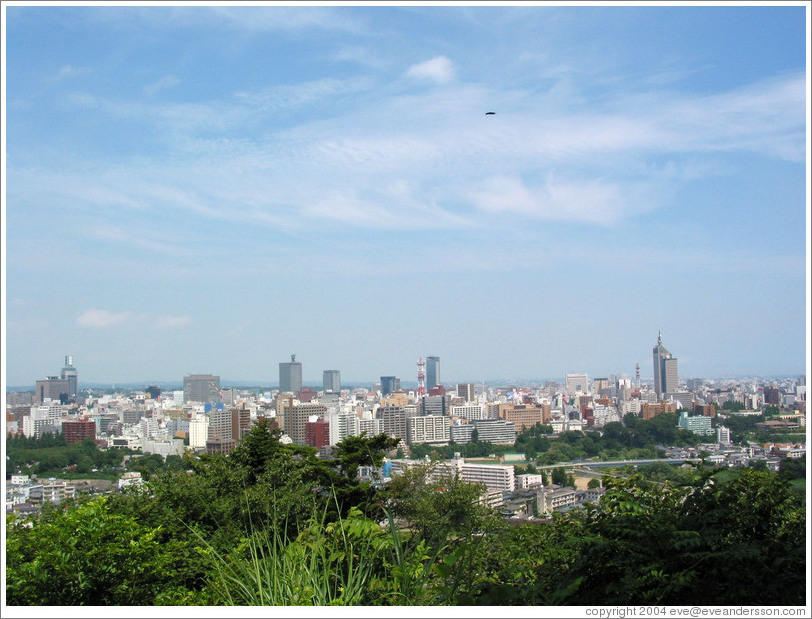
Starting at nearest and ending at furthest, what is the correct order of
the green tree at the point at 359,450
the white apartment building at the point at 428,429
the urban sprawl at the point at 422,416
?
the urban sprawl at the point at 422,416, the green tree at the point at 359,450, the white apartment building at the point at 428,429

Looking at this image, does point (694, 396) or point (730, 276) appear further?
point (694, 396)

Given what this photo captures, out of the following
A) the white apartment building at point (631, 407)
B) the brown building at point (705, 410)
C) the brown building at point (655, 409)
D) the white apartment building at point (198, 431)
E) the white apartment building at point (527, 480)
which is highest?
the brown building at point (705, 410)

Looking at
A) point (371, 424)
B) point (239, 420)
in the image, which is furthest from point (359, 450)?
point (239, 420)

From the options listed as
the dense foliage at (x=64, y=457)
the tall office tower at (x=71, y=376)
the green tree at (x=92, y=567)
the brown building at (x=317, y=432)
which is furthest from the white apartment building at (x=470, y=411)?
the green tree at (x=92, y=567)

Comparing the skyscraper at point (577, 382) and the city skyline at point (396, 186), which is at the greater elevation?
the city skyline at point (396, 186)

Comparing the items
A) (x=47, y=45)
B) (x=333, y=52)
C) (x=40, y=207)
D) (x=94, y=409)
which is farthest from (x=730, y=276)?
(x=94, y=409)

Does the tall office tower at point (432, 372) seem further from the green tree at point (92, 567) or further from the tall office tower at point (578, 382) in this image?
the green tree at point (92, 567)

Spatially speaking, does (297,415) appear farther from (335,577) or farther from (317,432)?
(335,577)

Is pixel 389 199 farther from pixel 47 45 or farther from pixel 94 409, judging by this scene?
pixel 94 409
